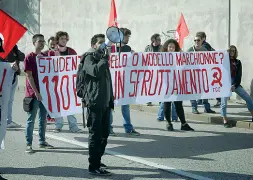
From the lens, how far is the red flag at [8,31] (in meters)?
7.65

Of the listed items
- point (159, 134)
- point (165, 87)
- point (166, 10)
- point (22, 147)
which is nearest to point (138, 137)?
point (159, 134)

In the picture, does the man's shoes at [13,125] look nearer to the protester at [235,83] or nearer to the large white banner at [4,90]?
the large white banner at [4,90]

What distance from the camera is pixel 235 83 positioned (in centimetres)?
1073

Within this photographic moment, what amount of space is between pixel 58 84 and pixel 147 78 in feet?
5.96

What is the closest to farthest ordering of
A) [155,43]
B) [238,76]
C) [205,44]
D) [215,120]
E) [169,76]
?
[169,76]
[238,76]
[215,120]
[205,44]
[155,43]

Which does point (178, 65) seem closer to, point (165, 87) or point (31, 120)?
point (165, 87)

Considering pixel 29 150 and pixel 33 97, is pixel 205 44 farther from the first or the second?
pixel 29 150

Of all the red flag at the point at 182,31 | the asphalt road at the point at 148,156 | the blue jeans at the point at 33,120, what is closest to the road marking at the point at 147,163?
the asphalt road at the point at 148,156

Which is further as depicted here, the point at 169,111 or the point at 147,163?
the point at 169,111

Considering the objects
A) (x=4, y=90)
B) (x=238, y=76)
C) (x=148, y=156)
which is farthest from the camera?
(x=238, y=76)

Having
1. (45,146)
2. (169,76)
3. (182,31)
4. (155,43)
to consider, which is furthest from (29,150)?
(155,43)

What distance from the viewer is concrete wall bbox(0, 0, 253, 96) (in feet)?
48.3

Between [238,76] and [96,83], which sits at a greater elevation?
[238,76]

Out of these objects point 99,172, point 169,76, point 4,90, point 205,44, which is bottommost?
point 99,172
